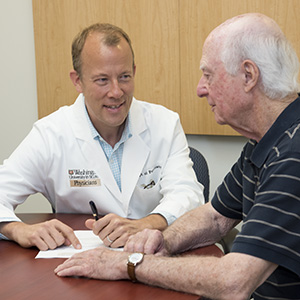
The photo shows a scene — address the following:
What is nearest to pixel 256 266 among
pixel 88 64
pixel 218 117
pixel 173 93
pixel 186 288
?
pixel 186 288

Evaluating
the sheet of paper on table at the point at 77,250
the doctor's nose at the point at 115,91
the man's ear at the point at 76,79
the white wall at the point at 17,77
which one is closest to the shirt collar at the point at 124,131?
the man's ear at the point at 76,79

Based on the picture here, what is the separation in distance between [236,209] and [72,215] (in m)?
0.78

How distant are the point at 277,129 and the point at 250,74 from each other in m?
0.19

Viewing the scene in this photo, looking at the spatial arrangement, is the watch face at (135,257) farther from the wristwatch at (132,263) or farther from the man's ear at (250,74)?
the man's ear at (250,74)

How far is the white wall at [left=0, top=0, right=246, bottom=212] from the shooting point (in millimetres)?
4145

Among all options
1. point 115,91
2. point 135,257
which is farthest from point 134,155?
point 135,257

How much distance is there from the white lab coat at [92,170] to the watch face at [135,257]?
0.68 m

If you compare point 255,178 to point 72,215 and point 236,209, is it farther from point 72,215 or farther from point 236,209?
point 72,215

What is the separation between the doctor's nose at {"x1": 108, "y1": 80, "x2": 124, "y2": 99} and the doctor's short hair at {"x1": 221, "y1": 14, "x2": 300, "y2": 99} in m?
0.81

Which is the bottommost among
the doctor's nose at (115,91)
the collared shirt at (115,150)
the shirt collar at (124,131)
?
the collared shirt at (115,150)

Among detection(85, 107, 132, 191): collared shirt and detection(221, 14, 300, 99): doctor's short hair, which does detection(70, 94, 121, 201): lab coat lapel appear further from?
detection(221, 14, 300, 99): doctor's short hair

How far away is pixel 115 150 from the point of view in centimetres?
248

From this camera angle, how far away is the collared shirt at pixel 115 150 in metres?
2.44

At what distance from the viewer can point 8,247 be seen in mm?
1918
